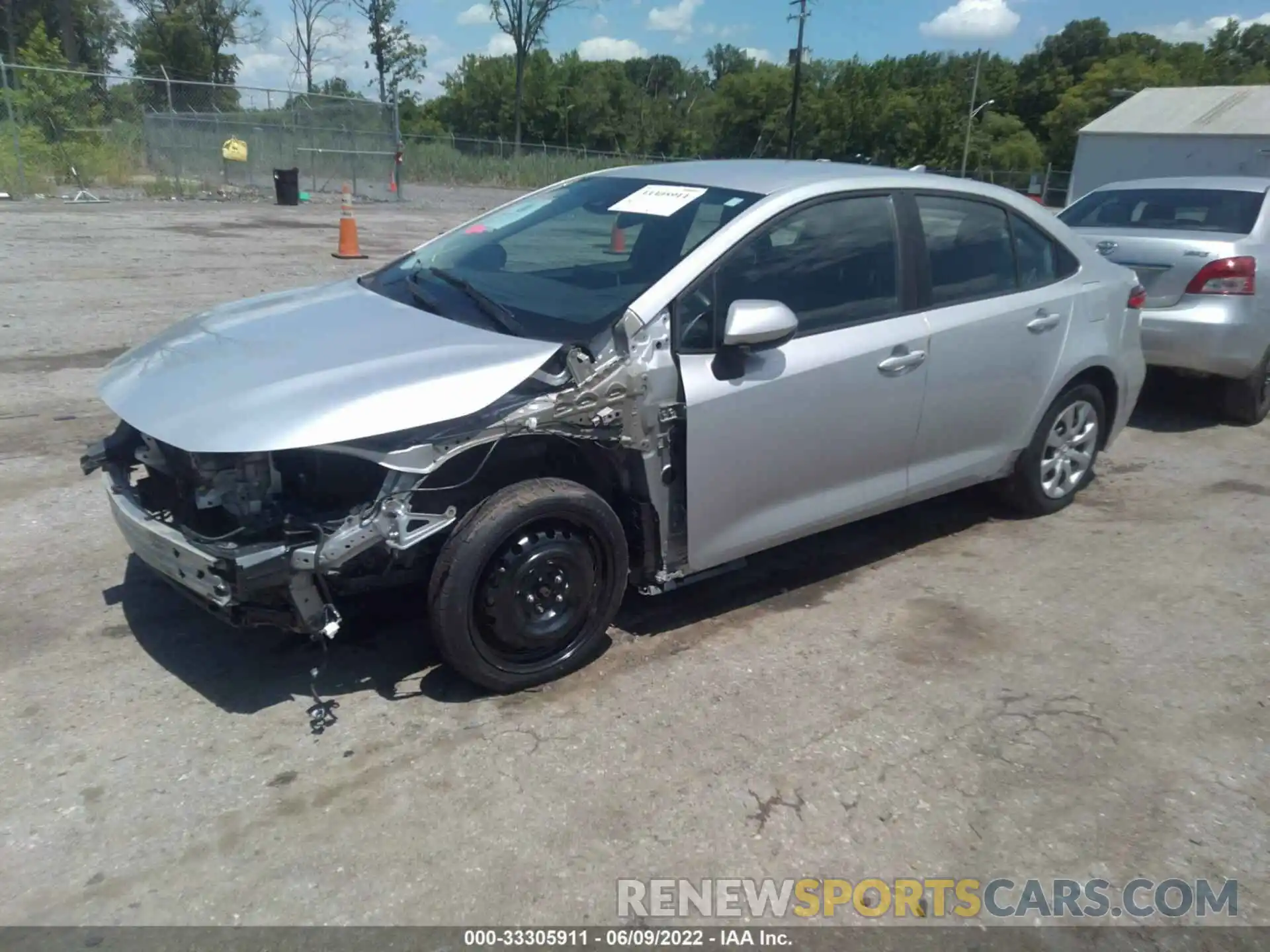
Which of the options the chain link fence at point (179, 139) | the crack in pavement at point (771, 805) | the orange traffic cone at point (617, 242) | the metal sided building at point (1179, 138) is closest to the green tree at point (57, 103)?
the chain link fence at point (179, 139)

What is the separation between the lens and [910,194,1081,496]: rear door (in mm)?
4625

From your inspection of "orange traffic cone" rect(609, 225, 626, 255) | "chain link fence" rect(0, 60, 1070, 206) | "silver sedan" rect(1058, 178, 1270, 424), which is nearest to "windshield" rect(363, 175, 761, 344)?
"orange traffic cone" rect(609, 225, 626, 255)

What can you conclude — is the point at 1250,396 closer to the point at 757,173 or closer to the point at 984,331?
the point at 984,331

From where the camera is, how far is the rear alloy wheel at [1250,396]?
7.38 metres

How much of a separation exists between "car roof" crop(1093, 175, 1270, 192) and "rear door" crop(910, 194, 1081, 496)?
3.41 meters

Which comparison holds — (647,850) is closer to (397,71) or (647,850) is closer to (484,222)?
(484,222)

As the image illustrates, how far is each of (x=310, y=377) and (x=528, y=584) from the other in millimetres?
1010

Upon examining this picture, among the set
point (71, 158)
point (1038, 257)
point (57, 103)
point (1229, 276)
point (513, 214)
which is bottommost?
point (1229, 276)

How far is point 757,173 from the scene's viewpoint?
179 inches

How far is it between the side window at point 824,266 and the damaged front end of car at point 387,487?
0.49 metres

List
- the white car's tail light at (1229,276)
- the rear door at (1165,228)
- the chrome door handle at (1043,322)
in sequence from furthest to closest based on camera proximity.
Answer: the rear door at (1165,228)
the white car's tail light at (1229,276)
the chrome door handle at (1043,322)

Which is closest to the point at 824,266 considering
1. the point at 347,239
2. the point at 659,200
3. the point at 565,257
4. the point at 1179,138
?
the point at 659,200

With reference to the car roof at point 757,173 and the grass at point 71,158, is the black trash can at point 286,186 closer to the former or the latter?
the grass at point 71,158

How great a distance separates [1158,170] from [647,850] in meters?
44.9
